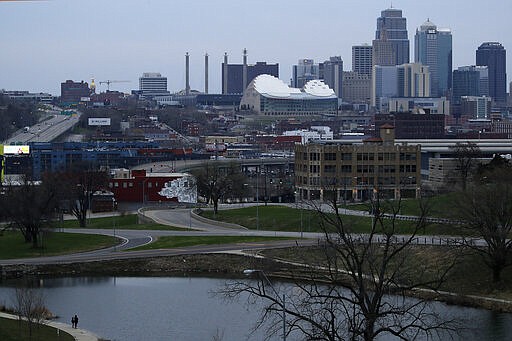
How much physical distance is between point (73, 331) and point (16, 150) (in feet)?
243

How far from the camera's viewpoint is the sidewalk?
1069 inches

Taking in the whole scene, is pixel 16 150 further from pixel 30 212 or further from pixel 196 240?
pixel 196 240

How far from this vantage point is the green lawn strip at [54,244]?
4216 cm

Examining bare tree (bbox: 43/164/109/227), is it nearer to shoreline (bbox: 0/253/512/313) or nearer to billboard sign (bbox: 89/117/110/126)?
shoreline (bbox: 0/253/512/313)

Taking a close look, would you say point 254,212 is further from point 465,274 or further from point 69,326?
point 69,326

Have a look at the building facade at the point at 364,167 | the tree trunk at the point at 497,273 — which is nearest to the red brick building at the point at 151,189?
the building facade at the point at 364,167

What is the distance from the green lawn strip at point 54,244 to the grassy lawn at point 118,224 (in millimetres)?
3970

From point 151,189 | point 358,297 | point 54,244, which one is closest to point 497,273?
point 358,297

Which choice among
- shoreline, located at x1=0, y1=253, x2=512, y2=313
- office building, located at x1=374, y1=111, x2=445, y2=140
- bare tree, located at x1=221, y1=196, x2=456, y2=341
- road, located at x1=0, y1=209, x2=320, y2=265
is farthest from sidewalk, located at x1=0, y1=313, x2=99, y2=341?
office building, located at x1=374, y1=111, x2=445, y2=140

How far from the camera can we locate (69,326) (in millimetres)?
28938

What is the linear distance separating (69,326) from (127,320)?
1499 millimetres

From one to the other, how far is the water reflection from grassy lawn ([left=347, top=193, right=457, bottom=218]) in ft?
26.4

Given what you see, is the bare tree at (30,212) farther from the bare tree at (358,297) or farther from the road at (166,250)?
the bare tree at (358,297)

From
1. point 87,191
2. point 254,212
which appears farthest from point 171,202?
point 254,212
